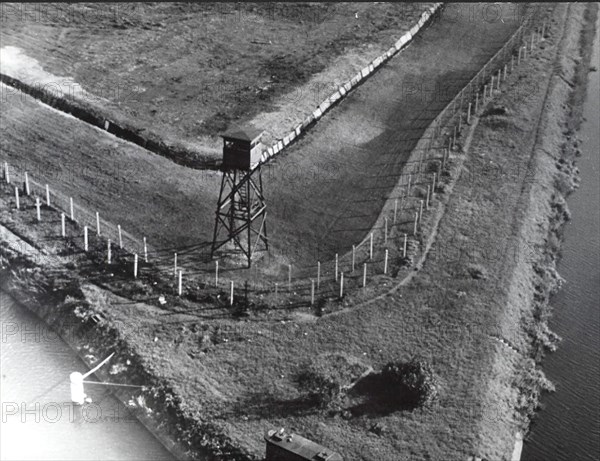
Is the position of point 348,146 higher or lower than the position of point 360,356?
higher

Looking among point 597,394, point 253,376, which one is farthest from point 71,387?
point 597,394

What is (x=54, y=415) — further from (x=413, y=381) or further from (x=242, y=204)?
(x=242, y=204)

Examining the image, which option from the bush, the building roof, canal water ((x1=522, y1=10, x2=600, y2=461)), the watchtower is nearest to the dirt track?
the watchtower

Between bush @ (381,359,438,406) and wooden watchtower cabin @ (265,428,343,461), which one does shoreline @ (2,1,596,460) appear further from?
bush @ (381,359,438,406)

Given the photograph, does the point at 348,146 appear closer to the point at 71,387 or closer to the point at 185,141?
the point at 185,141

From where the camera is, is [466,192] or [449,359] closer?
[449,359]

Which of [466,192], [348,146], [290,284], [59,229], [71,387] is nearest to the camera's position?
[71,387]
